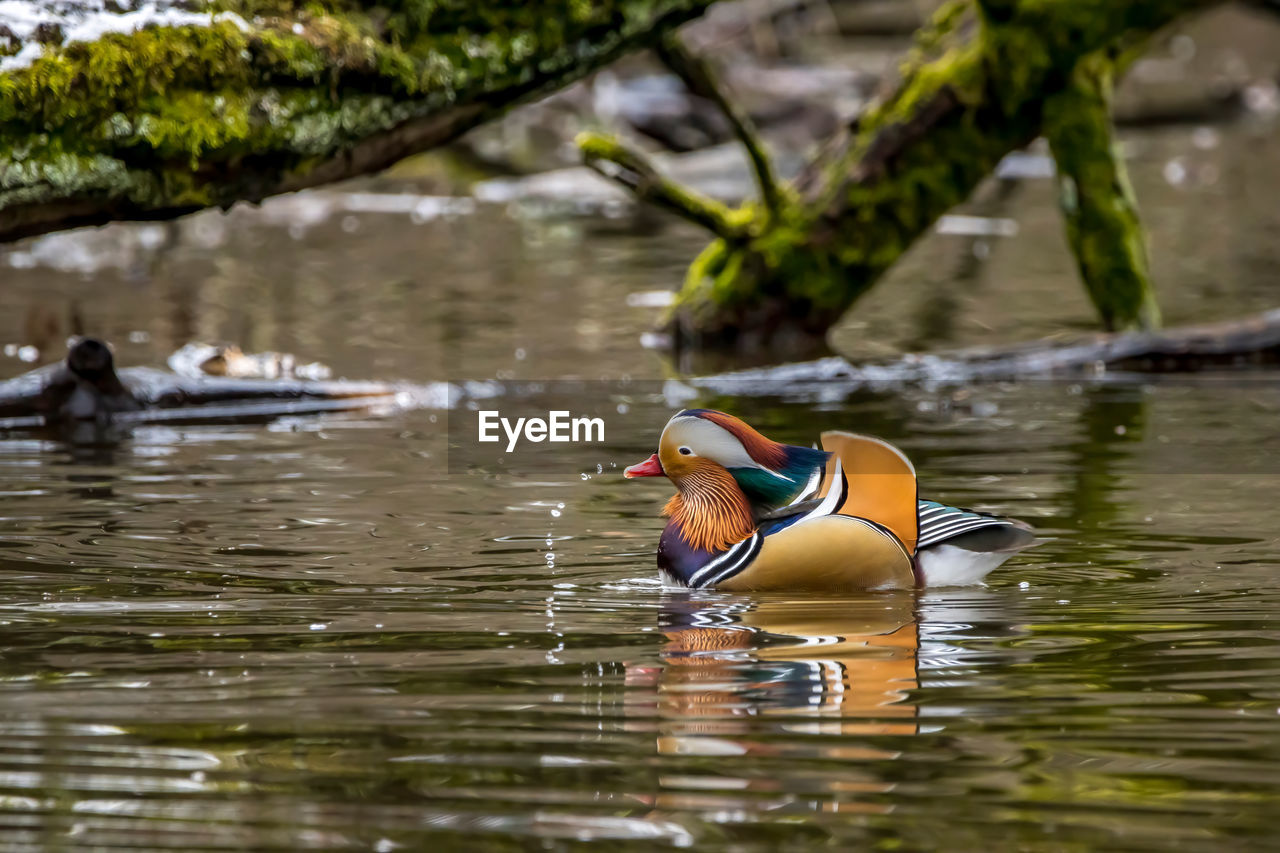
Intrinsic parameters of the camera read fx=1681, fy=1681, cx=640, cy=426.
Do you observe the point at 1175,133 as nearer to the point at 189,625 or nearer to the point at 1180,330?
the point at 1180,330

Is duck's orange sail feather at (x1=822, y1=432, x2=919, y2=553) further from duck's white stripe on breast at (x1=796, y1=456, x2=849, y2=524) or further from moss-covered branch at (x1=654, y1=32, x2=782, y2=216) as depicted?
moss-covered branch at (x1=654, y1=32, x2=782, y2=216)

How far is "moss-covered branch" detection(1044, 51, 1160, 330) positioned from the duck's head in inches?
203

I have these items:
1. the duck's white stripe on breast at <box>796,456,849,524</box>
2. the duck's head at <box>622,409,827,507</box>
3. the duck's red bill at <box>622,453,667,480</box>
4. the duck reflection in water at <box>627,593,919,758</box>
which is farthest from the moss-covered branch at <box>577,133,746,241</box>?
the duck reflection in water at <box>627,593,919,758</box>

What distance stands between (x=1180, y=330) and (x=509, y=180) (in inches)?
596

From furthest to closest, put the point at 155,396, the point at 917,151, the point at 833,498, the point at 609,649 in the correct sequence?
the point at 917,151 → the point at 155,396 → the point at 833,498 → the point at 609,649

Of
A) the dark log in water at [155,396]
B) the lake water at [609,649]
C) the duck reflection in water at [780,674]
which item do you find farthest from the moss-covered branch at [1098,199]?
the duck reflection in water at [780,674]

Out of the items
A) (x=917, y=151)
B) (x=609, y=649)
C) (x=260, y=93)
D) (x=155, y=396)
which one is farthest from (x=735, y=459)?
(x=917, y=151)

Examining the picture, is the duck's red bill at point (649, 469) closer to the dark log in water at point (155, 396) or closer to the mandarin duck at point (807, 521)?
the mandarin duck at point (807, 521)

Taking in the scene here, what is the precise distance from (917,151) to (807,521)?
5.51m

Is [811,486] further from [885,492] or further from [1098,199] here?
[1098,199]

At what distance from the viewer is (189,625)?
4891mm

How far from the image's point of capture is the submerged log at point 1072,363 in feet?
31.3

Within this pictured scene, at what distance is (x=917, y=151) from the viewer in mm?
10242

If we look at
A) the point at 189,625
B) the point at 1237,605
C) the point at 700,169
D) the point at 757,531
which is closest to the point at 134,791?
the point at 189,625
